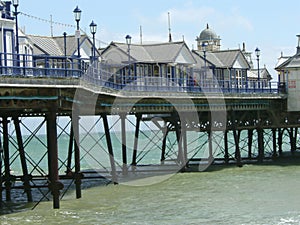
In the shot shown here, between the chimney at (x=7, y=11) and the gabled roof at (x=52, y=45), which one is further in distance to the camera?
the gabled roof at (x=52, y=45)

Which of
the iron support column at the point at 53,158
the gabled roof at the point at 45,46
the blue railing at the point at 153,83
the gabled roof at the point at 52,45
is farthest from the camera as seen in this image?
the gabled roof at the point at 52,45

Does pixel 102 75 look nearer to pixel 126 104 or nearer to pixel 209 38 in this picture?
pixel 126 104

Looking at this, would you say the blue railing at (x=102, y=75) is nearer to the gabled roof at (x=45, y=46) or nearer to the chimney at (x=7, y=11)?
the gabled roof at (x=45, y=46)

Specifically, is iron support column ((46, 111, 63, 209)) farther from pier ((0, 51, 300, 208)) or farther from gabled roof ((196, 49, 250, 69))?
gabled roof ((196, 49, 250, 69))

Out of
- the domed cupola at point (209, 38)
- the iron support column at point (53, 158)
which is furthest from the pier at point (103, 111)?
the domed cupola at point (209, 38)

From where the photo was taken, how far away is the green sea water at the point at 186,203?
26031mm

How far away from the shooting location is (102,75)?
108 ft

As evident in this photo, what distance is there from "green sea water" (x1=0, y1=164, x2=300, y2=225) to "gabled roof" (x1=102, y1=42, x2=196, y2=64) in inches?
455

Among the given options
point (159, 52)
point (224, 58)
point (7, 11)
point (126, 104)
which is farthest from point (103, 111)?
point (224, 58)

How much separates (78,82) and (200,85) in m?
22.0

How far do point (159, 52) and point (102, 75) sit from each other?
17.4 meters

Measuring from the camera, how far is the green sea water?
26.0m

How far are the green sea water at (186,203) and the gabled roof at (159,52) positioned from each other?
1154 cm

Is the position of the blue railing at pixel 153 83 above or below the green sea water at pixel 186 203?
above
